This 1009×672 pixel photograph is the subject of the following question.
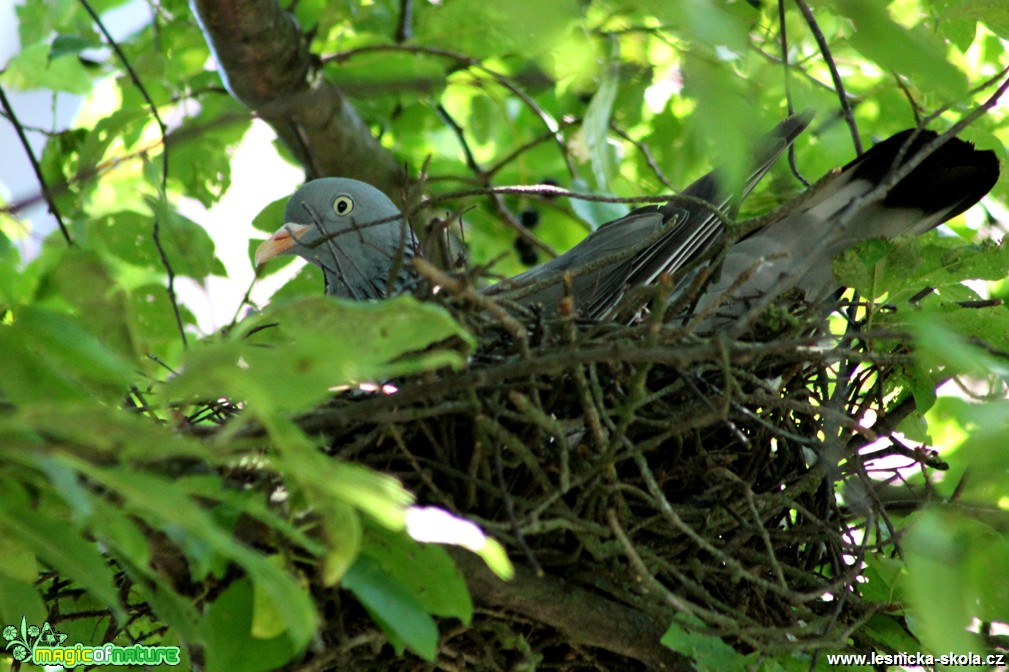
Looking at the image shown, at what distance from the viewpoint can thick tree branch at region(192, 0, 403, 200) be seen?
285 cm

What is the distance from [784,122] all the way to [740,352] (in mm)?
772

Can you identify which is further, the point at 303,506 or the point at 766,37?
the point at 766,37

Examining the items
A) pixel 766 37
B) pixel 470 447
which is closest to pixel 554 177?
pixel 766 37

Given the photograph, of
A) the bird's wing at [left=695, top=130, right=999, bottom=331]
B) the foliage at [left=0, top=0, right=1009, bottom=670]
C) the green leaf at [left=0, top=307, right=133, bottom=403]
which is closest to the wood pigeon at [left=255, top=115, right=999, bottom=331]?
the bird's wing at [left=695, top=130, right=999, bottom=331]

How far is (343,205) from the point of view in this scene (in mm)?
3113

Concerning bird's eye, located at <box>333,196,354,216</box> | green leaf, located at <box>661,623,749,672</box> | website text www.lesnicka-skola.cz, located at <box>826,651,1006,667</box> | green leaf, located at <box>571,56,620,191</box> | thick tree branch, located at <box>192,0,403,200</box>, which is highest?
thick tree branch, located at <box>192,0,403,200</box>

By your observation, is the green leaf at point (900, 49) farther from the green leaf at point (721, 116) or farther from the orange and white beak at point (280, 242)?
the orange and white beak at point (280, 242)

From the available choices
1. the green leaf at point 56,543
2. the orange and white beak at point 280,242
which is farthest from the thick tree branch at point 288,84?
the green leaf at point 56,543

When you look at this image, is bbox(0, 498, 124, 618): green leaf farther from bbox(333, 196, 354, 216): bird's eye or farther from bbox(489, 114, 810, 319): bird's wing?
bbox(333, 196, 354, 216): bird's eye

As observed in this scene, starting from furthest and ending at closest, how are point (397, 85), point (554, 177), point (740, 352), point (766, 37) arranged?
point (554, 177), point (766, 37), point (740, 352), point (397, 85)

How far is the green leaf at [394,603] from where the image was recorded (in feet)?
4.47

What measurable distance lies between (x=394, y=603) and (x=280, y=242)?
1765mm

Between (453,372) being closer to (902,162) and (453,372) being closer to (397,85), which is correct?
(397,85)

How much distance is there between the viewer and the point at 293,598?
106 cm
